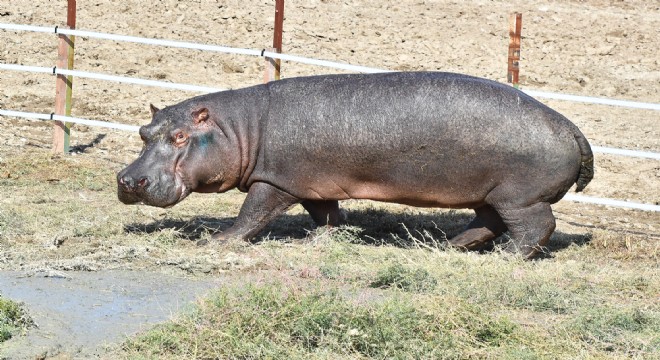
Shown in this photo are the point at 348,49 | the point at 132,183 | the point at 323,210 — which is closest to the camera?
the point at 132,183

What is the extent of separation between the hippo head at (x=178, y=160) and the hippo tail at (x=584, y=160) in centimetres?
243

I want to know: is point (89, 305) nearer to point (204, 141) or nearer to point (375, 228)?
point (204, 141)

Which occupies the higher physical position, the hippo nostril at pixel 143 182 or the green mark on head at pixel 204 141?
the green mark on head at pixel 204 141

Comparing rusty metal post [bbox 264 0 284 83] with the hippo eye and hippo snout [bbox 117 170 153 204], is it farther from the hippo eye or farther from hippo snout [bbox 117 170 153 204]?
hippo snout [bbox 117 170 153 204]

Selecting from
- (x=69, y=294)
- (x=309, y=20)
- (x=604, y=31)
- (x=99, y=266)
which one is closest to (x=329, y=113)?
(x=99, y=266)

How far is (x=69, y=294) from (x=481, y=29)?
1099 cm

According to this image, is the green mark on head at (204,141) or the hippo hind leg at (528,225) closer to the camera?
the hippo hind leg at (528,225)

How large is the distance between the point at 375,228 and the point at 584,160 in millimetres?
1834

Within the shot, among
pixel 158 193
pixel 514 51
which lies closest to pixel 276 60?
pixel 514 51

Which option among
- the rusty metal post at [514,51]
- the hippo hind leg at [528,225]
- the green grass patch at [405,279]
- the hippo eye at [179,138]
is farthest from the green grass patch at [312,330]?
the rusty metal post at [514,51]

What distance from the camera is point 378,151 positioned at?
7.83 m

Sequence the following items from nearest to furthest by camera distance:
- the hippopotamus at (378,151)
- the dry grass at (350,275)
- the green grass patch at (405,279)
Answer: the dry grass at (350,275) → the green grass patch at (405,279) → the hippopotamus at (378,151)

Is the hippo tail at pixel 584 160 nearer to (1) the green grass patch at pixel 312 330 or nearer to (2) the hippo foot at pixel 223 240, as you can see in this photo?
(2) the hippo foot at pixel 223 240

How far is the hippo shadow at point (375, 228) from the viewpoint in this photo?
8312 mm
